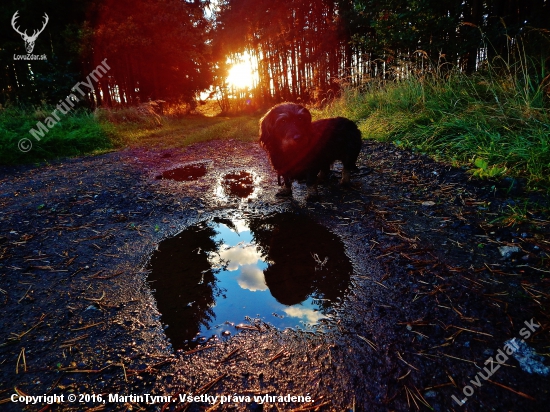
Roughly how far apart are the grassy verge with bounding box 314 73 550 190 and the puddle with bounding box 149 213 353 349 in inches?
92.9

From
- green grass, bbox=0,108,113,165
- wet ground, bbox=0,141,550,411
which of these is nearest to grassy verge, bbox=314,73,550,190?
wet ground, bbox=0,141,550,411

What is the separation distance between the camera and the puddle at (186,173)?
187 inches

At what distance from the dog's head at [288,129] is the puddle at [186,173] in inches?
74.2

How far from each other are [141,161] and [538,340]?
21.7 ft

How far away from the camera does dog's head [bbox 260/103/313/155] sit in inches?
127

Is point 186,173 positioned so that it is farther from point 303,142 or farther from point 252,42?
point 252,42

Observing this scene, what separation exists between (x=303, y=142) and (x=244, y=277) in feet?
6.11

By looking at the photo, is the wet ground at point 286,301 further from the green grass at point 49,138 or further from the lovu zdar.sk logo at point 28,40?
the lovu zdar.sk logo at point 28,40

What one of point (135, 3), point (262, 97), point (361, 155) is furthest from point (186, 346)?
point (262, 97)

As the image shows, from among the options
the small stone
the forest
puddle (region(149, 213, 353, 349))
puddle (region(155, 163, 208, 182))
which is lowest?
puddle (region(149, 213, 353, 349))

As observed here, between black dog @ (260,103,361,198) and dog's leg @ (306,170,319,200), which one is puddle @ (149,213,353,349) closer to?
dog's leg @ (306,170,319,200)

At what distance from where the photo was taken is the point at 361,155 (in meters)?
5.06

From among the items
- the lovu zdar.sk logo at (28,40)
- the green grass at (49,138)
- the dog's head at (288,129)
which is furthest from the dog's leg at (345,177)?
the lovu zdar.sk logo at (28,40)

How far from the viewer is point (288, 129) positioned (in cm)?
324
